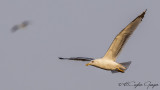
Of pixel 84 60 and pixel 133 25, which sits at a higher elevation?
pixel 133 25

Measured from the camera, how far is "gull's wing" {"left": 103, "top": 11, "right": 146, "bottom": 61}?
954 inches

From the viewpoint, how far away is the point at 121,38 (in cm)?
2498

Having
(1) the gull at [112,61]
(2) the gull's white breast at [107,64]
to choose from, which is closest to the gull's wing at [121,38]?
(1) the gull at [112,61]

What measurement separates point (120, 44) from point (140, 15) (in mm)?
1915

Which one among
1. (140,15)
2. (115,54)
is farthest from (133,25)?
(115,54)

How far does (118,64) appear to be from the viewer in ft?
85.5

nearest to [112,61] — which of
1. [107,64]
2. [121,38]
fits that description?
[107,64]

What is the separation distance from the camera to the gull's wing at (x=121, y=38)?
79.5ft

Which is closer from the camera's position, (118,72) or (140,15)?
(140,15)

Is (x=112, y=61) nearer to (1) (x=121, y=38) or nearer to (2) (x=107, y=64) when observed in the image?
(2) (x=107, y=64)

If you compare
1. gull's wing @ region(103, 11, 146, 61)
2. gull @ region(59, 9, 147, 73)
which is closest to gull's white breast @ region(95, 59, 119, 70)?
gull @ region(59, 9, 147, 73)

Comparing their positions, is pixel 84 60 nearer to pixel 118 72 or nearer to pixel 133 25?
pixel 118 72

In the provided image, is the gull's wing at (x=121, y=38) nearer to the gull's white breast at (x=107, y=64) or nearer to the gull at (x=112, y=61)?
the gull at (x=112, y=61)

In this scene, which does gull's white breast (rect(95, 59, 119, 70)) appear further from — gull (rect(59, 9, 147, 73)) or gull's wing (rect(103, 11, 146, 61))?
gull's wing (rect(103, 11, 146, 61))
